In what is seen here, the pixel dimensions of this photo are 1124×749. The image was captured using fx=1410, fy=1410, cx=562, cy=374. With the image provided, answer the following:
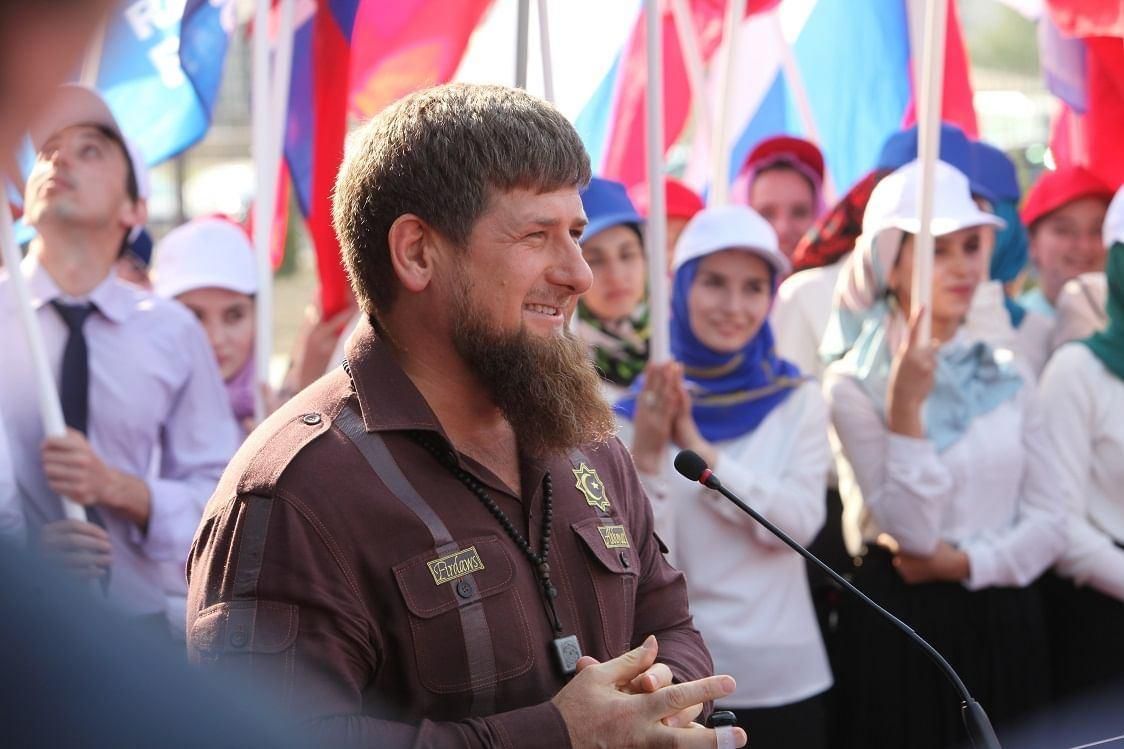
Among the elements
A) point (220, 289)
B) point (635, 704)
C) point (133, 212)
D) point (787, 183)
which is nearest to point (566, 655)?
point (635, 704)

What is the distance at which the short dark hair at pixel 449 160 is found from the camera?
2.25 m

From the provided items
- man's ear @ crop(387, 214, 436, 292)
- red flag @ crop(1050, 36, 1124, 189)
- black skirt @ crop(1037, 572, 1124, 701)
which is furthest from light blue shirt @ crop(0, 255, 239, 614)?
red flag @ crop(1050, 36, 1124, 189)

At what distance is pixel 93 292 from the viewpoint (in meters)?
4.15

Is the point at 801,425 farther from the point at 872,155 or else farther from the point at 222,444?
the point at 872,155

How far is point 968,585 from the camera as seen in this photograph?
444 cm

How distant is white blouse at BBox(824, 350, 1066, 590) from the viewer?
14.2 ft

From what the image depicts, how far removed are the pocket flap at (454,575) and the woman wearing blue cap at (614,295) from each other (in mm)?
2820

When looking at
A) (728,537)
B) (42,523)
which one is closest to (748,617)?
(728,537)

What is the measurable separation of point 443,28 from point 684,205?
1496 millimetres

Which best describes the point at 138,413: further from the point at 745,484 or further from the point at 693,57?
the point at 693,57

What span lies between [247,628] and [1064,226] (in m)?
5.19

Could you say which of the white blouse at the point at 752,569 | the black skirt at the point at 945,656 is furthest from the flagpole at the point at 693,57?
the black skirt at the point at 945,656

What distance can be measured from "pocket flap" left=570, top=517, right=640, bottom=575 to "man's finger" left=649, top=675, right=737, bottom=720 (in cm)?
27

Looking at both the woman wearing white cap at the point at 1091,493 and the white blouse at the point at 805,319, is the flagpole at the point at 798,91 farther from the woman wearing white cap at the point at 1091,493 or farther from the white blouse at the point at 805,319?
the woman wearing white cap at the point at 1091,493
